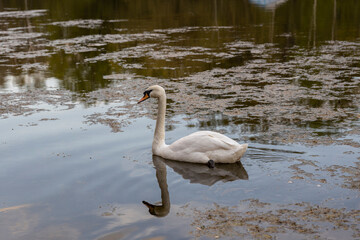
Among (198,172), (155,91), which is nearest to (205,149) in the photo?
(198,172)

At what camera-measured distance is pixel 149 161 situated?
25.4 feet

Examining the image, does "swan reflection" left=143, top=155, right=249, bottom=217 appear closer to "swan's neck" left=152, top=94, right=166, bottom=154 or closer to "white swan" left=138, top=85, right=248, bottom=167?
"white swan" left=138, top=85, right=248, bottom=167

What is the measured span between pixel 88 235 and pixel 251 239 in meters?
1.83

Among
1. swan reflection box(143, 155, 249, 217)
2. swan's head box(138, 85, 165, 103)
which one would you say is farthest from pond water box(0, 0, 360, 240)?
swan's head box(138, 85, 165, 103)

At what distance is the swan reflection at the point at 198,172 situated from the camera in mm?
6807

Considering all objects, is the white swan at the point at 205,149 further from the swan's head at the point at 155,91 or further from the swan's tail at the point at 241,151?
the swan's head at the point at 155,91

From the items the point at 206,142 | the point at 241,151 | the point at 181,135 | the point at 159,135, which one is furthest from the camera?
the point at 181,135

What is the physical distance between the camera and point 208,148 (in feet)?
24.2

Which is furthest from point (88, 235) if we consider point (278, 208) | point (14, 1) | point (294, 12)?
point (14, 1)

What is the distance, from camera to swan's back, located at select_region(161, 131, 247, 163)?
7.23 m

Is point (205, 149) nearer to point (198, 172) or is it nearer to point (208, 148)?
point (208, 148)

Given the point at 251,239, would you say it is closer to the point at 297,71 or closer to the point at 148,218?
the point at 148,218

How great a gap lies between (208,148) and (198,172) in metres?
0.42

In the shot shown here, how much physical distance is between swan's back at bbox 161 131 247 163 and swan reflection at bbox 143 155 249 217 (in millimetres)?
102
